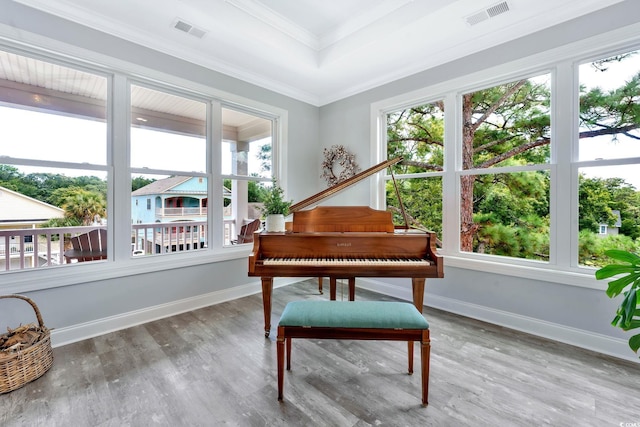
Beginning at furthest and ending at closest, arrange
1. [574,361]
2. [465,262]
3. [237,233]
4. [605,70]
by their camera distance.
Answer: [237,233] → [465,262] → [605,70] → [574,361]

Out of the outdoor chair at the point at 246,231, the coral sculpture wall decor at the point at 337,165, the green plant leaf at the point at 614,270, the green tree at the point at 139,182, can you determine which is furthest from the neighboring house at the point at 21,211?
the green plant leaf at the point at 614,270


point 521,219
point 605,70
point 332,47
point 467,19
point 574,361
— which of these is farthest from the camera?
point 332,47

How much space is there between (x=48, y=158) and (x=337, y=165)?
127 inches

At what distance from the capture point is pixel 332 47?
3.22 meters

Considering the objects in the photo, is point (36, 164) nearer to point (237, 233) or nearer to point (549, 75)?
point (237, 233)

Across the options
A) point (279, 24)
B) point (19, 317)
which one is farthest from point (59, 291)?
point (279, 24)

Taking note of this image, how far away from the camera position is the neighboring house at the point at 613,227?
2.29m

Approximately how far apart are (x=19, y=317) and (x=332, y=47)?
12.8 ft

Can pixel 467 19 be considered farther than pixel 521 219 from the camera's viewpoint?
No

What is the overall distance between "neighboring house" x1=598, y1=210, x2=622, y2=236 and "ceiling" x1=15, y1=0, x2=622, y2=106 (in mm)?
1696

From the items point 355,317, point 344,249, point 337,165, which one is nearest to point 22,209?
point 344,249

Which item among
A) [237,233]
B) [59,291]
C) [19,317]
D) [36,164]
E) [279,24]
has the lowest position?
[19,317]

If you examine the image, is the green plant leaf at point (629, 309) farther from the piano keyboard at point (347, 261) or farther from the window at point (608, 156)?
the piano keyboard at point (347, 261)

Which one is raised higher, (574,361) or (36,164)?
(36,164)
